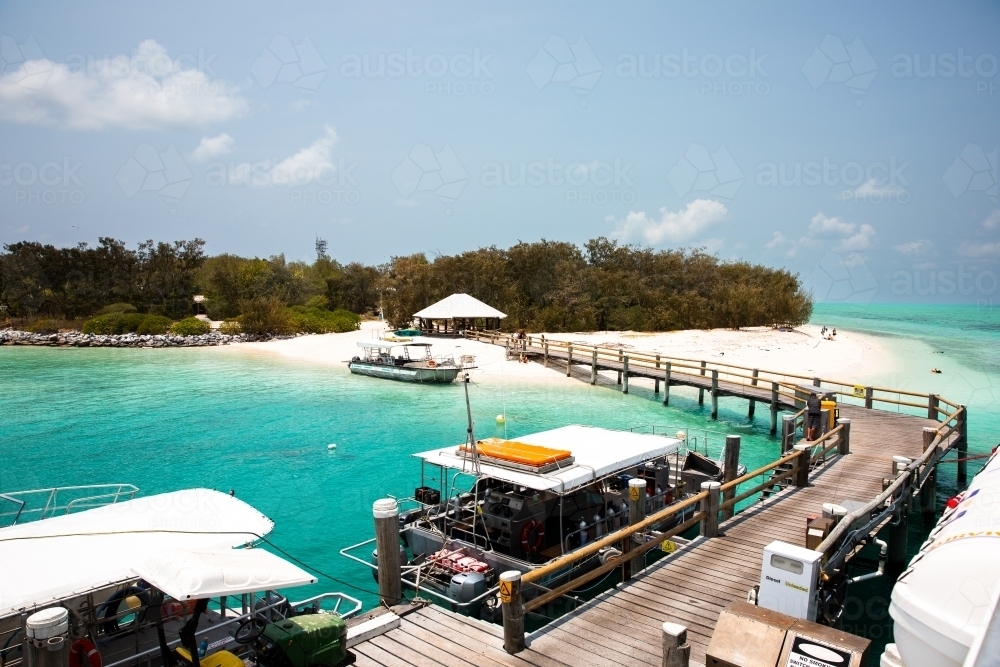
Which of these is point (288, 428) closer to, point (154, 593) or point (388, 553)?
point (388, 553)

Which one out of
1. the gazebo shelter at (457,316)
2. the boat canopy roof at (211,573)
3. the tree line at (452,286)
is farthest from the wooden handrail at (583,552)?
the tree line at (452,286)

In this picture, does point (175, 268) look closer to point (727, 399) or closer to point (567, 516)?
point (727, 399)

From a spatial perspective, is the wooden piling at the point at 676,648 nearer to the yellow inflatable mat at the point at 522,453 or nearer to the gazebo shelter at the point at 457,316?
the yellow inflatable mat at the point at 522,453

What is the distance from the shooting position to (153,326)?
63.9 m

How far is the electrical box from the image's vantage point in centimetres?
723

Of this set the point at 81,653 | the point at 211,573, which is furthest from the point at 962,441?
the point at 81,653

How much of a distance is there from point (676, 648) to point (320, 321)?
208 feet

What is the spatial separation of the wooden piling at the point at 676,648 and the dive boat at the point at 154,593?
138 inches

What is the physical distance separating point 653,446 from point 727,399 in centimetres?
2358

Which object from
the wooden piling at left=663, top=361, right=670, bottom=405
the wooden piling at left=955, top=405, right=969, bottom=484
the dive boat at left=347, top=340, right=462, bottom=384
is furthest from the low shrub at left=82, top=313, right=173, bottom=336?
the wooden piling at left=955, top=405, right=969, bottom=484

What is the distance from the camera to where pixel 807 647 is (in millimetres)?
5762

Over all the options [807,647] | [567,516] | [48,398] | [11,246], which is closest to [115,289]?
[11,246]

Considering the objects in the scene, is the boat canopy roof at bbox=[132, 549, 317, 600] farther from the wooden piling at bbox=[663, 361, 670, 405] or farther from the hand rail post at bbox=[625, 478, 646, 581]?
the wooden piling at bbox=[663, 361, 670, 405]

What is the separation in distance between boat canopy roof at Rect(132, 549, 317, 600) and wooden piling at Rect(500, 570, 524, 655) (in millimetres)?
2088
